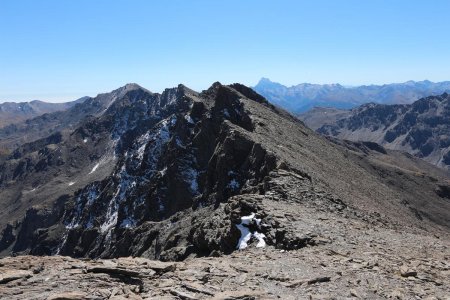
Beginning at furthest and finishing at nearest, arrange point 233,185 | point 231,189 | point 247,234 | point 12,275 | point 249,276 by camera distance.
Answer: point 233,185 < point 231,189 < point 247,234 < point 249,276 < point 12,275

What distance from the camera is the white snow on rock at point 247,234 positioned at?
30934 millimetres

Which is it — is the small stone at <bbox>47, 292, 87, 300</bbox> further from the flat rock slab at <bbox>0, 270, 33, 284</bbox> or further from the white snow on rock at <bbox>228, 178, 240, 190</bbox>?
the white snow on rock at <bbox>228, 178, 240, 190</bbox>

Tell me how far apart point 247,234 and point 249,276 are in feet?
34.6

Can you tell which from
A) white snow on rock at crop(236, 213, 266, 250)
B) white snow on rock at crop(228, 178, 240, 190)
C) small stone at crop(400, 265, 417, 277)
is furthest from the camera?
white snow on rock at crop(228, 178, 240, 190)

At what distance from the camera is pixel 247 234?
32.8 metres

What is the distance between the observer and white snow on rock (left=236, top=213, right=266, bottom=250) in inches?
1218

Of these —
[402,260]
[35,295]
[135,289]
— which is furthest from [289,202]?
[35,295]

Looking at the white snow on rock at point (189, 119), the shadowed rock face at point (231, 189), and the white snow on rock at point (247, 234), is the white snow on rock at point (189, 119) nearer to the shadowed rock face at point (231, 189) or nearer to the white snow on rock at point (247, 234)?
the shadowed rock face at point (231, 189)

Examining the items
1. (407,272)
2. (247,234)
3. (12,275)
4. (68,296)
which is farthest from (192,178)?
(68,296)

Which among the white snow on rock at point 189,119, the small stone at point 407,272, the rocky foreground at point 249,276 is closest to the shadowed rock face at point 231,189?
the white snow on rock at point 189,119

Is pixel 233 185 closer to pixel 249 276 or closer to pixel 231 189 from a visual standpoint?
pixel 231 189

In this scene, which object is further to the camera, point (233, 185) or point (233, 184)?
point (233, 184)

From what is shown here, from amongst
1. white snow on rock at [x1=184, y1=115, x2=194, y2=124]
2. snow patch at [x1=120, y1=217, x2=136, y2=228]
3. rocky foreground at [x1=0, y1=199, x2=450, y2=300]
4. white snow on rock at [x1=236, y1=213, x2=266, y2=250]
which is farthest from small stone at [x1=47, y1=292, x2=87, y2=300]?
white snow on rock at [x1=184, y1=115, x2=194, y2=124]

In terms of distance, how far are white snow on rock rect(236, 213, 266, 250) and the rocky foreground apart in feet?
10.4
